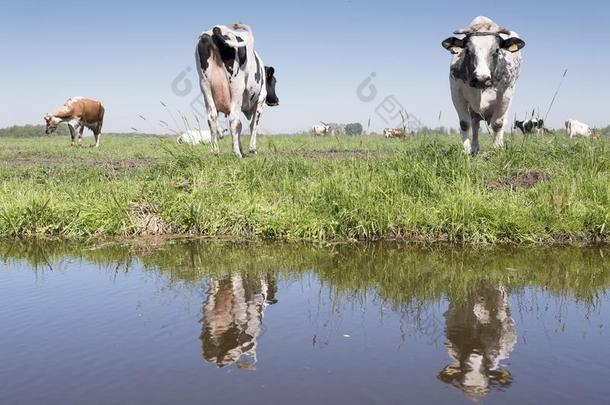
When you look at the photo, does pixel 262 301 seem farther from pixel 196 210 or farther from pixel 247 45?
pixel 247 45

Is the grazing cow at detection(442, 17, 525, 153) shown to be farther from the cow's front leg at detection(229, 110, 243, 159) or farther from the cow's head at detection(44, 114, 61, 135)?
the cow's head at detection(44, 114, 61, 135)

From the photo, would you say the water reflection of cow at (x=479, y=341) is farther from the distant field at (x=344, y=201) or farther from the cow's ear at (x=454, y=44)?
the cow's ear at (x=454, y=44)

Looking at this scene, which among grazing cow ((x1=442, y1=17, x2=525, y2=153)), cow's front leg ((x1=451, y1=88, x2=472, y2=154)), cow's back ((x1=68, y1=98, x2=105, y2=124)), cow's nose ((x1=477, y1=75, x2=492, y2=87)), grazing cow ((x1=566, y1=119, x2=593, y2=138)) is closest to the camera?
cow's nose ((x1=477, y1=75, x2=492, y2=87))

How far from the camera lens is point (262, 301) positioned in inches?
132

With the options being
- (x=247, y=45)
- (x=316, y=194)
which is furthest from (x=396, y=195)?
(x=247, y=45)

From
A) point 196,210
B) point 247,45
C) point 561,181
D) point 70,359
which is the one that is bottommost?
point 70,359

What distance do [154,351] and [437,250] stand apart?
295 cm

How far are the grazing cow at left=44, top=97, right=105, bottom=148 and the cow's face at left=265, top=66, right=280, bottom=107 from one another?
1409cm

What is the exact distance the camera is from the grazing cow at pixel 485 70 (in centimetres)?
820

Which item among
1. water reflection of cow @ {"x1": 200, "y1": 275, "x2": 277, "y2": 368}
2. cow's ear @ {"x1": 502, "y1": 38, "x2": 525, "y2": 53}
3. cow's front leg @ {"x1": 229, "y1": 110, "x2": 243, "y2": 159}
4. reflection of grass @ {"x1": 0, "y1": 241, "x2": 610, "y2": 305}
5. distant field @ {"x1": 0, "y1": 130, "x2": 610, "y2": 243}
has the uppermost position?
cow's ear @ {"x1": 502, "y1": 38, "x2": 525, "y2": 53}

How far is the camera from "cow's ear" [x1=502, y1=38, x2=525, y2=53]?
27.0 feet

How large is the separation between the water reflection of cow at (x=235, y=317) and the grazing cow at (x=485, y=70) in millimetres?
5486

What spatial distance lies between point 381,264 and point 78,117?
23.4 m

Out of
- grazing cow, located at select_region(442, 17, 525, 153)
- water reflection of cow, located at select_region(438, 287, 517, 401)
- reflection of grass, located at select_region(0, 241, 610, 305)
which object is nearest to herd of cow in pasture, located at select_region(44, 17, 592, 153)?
grazing cow, located at select_region(442, 17, 525, 153)
